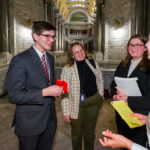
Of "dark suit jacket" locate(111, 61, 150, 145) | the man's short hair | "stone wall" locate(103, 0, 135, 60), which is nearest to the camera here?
the man's short hair

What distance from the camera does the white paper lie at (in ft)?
5.95

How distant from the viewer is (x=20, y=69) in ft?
5.30

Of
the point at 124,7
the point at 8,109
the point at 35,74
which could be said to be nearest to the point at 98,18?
the point at 124,7

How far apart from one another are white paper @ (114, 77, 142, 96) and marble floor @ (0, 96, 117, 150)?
5.24ft

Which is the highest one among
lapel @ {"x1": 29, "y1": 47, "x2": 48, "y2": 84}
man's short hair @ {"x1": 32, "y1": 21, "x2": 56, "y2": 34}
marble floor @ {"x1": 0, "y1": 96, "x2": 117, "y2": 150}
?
man's short hair @ {"x1": 32, "y1": 21, "x2": 56, "y2": 34}

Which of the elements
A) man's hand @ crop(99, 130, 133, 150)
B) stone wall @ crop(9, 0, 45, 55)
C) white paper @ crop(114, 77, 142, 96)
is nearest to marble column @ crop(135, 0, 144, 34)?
stone wall @ crop(9, 0, 45, 55)

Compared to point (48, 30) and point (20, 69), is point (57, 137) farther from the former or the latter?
point (48, 30)

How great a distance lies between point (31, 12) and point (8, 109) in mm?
9013

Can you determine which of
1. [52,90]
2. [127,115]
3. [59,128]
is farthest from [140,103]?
[59,128]

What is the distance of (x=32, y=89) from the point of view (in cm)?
169

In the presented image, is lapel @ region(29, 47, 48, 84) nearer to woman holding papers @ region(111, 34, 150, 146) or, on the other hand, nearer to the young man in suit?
the young man in suit

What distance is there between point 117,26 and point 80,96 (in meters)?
10.0

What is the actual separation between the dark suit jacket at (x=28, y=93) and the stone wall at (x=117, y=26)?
9926mm

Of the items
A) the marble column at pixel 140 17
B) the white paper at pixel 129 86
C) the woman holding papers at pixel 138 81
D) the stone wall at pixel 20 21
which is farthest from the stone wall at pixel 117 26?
the white paper at pixel 129 86
